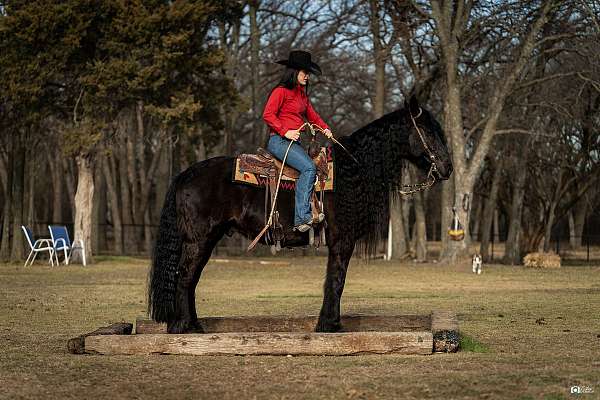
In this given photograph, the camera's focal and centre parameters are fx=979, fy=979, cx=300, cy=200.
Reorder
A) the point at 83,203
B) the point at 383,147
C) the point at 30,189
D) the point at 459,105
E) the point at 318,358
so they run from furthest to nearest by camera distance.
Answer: the point at 30,189
the point at 459,105
the point at 83,203
the point at 383,147
the point at 318,358

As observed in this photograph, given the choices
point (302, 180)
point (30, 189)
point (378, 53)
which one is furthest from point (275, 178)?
point (30, 189)

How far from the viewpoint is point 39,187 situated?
210ft

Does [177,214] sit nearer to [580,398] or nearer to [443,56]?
[580,398]

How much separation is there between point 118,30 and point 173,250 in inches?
798

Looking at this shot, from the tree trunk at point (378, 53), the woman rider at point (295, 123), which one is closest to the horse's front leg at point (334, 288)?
the woman rider at point (295, 123)

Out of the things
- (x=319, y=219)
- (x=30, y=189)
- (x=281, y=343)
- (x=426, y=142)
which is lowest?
(x=281, y=343)

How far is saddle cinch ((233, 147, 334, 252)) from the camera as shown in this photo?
10.3m

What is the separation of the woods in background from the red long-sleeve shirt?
19.4m

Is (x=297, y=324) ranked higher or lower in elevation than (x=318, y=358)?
higher

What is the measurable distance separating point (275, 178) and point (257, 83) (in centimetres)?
3247

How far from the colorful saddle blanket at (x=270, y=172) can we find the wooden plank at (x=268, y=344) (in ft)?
5.69

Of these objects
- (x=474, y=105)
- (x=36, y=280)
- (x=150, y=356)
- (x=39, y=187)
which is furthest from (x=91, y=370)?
(x=39, y=187)

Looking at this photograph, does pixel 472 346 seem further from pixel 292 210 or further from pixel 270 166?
pixel 270 166

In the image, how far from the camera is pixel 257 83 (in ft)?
139
